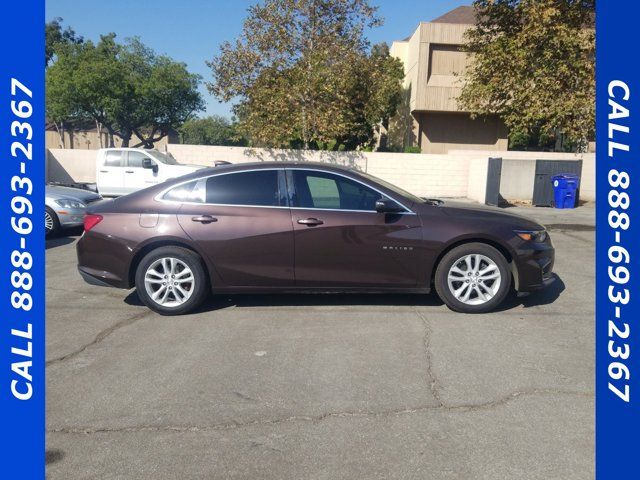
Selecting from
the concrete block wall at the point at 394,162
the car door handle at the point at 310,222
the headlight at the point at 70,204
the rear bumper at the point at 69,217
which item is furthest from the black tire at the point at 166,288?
the concrete block wall at the point at 394,162

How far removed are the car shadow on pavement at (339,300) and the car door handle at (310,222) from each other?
1023mm

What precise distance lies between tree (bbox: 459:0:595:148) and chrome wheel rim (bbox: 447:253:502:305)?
15008 millimetres

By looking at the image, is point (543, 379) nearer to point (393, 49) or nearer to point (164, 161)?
point (164, 161)

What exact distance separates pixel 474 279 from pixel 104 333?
3835mm

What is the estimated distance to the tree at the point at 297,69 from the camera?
2131 centimetres

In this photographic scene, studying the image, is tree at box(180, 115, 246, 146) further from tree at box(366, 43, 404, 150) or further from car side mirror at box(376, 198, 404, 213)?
car side mirror at box(376, 198, 404, 213)

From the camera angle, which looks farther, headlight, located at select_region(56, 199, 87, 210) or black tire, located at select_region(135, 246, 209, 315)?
headlight, located at select_region(56, 199, 87, 210)

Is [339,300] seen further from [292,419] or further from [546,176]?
[546,176]

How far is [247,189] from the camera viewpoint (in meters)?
6.09

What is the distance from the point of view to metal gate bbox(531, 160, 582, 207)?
17750 mm

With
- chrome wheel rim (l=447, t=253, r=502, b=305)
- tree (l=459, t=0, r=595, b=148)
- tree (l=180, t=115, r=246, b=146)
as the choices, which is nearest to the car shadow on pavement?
chrome wheel rim (l=447, t=253, r=502, b=305)

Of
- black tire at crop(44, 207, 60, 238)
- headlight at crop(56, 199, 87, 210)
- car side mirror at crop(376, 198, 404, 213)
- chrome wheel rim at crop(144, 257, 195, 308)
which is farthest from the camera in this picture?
headlight at crop(56, 199, 87, 210)
